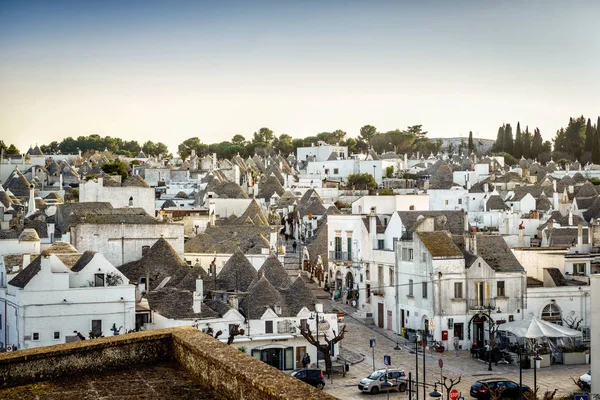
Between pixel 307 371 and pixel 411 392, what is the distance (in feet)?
13.4

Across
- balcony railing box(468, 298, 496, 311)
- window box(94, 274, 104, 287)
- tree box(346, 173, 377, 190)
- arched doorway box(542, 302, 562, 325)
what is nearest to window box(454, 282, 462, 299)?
balcony railing box(468, 298, 496, 311)

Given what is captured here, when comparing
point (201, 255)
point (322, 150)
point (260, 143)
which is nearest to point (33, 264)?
point (201, 255)

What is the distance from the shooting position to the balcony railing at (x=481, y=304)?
145ft

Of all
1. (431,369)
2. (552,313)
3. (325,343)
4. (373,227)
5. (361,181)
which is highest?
(361,181)

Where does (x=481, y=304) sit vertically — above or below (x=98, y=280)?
below

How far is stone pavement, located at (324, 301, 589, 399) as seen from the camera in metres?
35.2

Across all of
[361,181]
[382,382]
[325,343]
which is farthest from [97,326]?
[361,181]

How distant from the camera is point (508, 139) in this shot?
Answer: 15512 cm

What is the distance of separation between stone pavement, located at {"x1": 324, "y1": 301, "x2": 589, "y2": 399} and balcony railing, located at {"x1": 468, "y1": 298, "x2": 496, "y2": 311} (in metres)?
2.41

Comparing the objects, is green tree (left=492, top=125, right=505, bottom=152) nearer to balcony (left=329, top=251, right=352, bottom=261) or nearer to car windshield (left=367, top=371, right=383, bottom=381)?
balcony (left=329, top=251, right=352, bottom=261)

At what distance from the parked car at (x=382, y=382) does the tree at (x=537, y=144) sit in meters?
125

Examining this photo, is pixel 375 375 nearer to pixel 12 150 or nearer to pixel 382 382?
pixel 382 382

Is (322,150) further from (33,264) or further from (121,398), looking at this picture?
(121,398)

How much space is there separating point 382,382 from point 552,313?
1521cm
